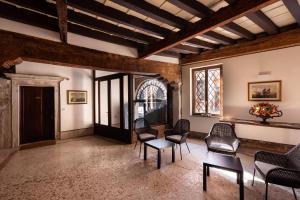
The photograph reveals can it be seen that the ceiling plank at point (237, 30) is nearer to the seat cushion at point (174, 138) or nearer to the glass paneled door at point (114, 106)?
the seat cushion at point (174, 138)

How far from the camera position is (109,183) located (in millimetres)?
2881

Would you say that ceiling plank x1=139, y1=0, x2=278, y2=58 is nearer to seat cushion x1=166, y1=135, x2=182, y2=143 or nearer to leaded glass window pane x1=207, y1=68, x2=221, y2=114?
seat cushion x1=166, y1=135, x2=182, y2=143

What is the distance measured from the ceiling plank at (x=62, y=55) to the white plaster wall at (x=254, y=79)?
2.32 metres

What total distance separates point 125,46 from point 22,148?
161 inches

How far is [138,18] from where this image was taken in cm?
327

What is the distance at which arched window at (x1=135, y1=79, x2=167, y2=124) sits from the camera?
629cm

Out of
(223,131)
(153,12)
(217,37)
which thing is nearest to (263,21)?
(217,37)

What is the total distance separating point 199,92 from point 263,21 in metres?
2.87

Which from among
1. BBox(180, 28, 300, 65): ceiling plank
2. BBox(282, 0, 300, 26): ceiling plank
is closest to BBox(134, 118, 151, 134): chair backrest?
BBox(180, 28, 300, 65): ceiling plank

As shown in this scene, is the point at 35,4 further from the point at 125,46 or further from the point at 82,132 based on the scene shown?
the point at 82,132

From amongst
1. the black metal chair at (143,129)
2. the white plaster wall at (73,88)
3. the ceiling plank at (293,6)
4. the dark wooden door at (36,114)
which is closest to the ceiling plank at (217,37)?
the ceiling plank at (293,6)

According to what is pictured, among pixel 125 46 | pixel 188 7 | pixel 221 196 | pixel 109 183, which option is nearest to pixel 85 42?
pixel 125 46

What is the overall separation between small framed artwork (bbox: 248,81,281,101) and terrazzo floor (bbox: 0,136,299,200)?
1588mm

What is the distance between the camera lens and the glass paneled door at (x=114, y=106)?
17.9ft
